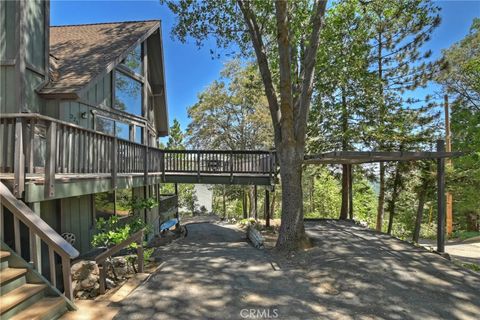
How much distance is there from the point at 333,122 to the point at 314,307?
32.6 feet

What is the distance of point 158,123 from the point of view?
15664mm

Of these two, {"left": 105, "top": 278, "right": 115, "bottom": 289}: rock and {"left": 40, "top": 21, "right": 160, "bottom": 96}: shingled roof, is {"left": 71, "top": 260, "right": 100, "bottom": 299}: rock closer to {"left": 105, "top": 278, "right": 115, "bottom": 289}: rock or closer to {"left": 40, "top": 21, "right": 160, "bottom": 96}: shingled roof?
{"left": 105, "top": 278, "right": 115, "bottom": 289}: rock

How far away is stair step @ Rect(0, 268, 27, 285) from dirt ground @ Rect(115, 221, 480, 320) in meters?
1.38

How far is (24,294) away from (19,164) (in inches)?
63.0

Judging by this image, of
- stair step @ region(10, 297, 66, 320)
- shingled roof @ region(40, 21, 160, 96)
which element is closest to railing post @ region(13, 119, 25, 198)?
stair step @ region(10, 297, 66, 320)

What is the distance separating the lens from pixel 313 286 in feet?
18.3

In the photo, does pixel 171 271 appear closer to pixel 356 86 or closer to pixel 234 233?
pixel 234 233

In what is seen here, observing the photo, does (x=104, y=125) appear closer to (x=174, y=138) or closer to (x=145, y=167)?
(x=145, y=167)

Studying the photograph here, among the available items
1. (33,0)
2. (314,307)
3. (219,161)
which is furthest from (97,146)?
(219,161)

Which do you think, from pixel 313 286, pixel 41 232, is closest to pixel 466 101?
pixel 313 286

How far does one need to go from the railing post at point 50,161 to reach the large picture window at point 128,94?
5924 mm

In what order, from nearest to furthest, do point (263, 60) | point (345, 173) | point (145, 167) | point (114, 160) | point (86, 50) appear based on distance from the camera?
point (114, 160)
point (263, 60)
point (86, 50)
point (145, 167)
point (345, 173)

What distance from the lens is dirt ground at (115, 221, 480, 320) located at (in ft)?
14.6

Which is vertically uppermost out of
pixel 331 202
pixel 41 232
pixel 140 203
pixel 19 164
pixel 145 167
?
pixel 19 164
